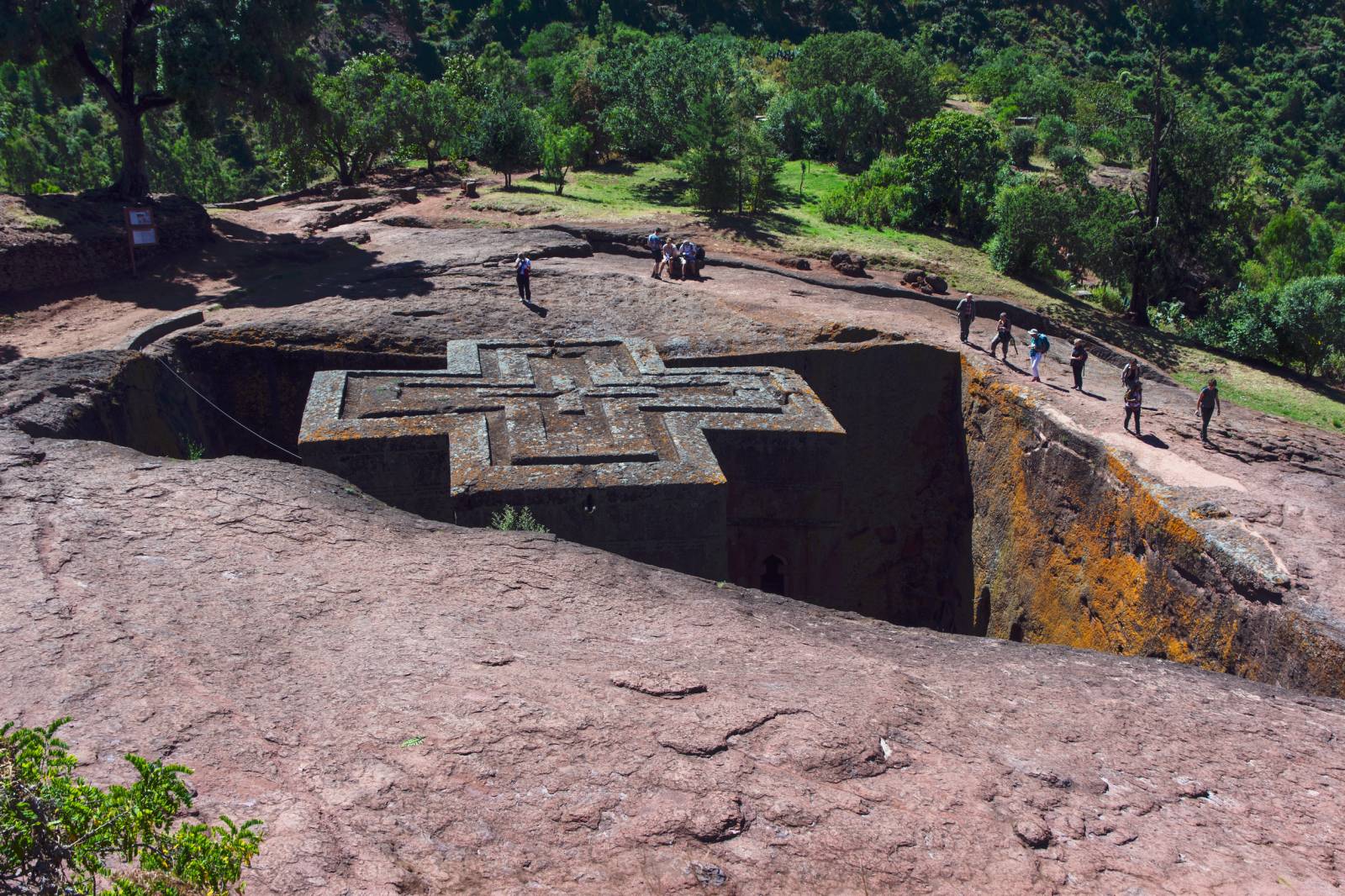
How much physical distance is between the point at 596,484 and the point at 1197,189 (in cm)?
1580

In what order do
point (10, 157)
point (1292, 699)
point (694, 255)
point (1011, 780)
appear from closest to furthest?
point (1011, 780), point (1292, 699), point (694, 255), point (10, 157)

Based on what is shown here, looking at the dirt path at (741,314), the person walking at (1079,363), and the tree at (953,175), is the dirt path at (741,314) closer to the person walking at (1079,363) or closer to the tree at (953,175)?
the person walking at (1079,363)

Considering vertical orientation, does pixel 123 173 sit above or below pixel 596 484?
above

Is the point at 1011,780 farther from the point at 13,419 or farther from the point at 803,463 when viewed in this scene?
the point at 13,419

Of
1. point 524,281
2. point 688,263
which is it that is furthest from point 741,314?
point 524,281

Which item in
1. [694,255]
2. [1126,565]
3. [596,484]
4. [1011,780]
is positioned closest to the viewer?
[1011,780]

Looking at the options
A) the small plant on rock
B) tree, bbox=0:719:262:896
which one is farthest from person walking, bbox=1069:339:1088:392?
tree, bbox=0:719:262:896

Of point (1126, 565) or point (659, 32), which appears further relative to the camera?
point (659, 32)


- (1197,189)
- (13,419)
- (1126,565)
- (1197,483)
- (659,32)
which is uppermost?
(659,32)

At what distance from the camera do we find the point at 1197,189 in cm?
1917

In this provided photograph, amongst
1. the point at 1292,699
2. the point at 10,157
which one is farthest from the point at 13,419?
the point at 10,157

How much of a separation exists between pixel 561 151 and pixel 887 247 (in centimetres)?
905

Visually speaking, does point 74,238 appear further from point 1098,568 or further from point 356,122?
point 1098,568

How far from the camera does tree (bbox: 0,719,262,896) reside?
3189 millimetres
